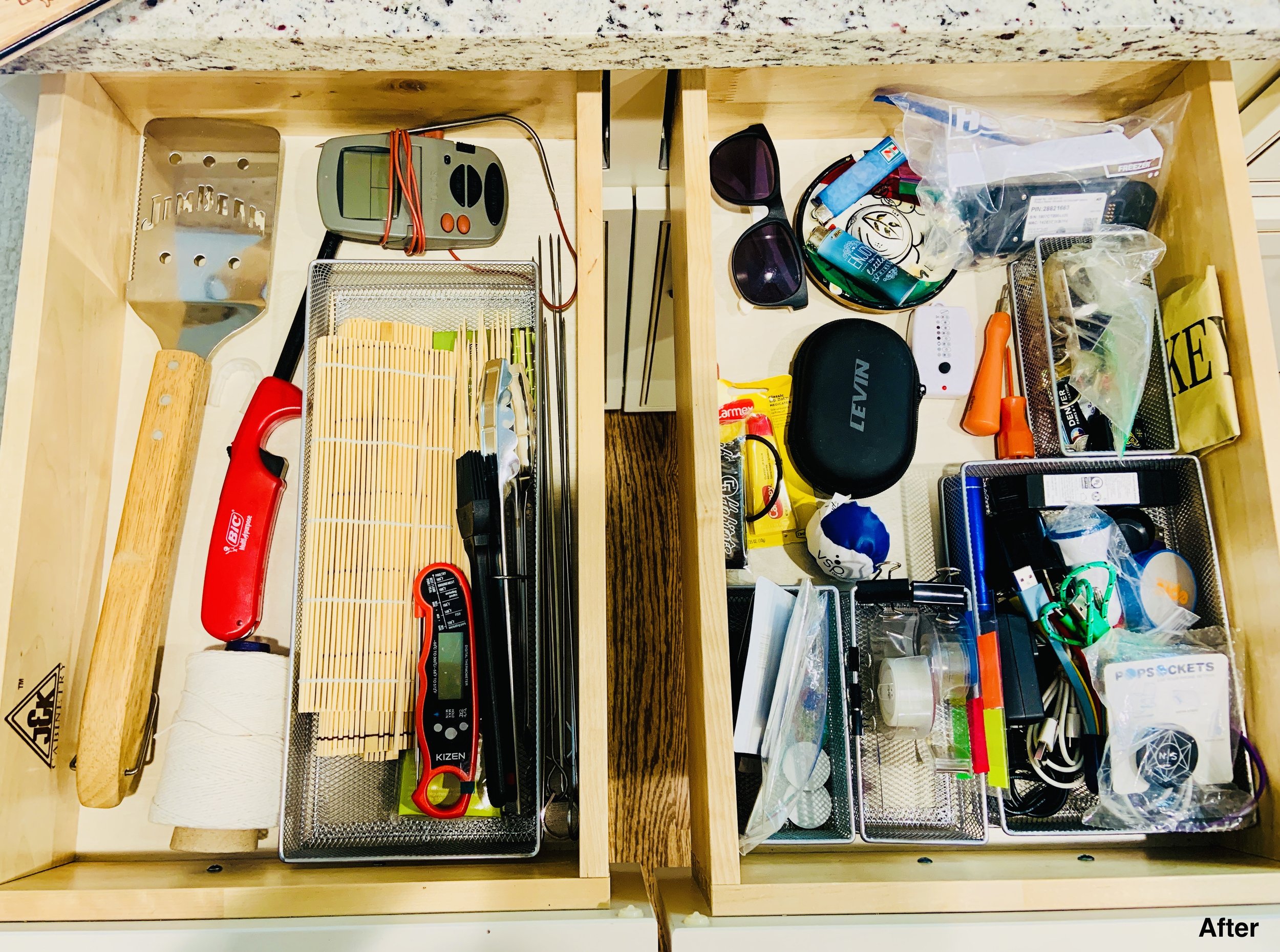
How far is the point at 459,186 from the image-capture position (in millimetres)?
836

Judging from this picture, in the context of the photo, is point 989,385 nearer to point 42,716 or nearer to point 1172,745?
point 1172,745

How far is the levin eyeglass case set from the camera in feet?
2.66

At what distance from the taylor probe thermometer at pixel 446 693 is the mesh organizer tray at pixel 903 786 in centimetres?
36

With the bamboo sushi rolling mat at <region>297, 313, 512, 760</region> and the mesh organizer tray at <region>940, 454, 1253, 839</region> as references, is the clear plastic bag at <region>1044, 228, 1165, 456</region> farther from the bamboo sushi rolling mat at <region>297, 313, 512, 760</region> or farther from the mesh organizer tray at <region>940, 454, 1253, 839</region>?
the bamboo sushi rolling mat at <region>297, 313, 512, 760</region>

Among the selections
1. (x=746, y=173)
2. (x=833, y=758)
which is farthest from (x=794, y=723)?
(x=746, y=173)

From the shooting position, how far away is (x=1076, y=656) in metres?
0.76

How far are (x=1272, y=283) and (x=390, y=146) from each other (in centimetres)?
145

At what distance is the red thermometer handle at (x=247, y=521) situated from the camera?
745 mm

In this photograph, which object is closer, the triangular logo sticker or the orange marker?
the triangular logo sticker

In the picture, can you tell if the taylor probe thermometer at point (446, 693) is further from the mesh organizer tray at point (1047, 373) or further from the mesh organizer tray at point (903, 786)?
the mesh organizer tray at point (1047, 373)

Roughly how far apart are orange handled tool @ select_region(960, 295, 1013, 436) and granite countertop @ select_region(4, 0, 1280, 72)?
0.27 metres

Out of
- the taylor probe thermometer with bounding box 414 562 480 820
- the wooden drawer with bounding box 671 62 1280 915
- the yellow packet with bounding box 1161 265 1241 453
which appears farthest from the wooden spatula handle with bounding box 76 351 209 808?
the yellow packet with bounding box 1161 265 1241 453

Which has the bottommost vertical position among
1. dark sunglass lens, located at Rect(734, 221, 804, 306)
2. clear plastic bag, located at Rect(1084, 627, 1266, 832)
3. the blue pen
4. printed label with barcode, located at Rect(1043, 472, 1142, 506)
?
clear plastic bag, located at Rect(1084, 627, 1266, 832)

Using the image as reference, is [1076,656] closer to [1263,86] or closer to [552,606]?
[552,606]
